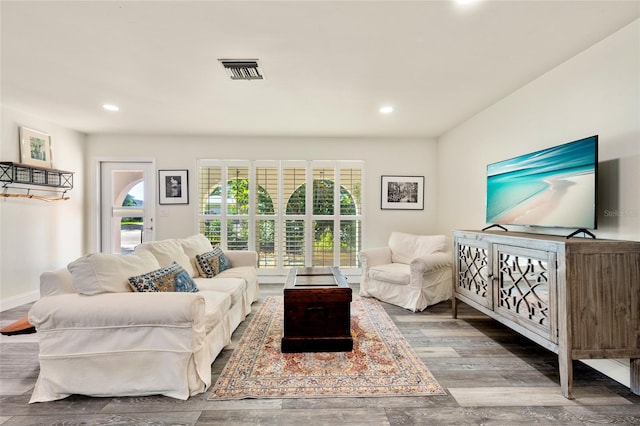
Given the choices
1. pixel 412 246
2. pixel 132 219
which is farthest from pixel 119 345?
pixel 132 219

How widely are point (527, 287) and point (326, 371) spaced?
5.03 ft

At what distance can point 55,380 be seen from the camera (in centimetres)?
185

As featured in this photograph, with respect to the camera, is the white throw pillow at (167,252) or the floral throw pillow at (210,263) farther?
the floral throw pillow at (210,263)

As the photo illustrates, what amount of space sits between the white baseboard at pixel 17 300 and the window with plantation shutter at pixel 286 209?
214cm

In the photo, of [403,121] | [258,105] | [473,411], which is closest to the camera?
[473,411]

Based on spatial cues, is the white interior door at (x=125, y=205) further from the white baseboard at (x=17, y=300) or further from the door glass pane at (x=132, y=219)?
the white baseboard at (x=17, y=300)

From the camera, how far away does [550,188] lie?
238 cm

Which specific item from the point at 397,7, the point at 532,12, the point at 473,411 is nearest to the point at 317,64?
the point at 397,7

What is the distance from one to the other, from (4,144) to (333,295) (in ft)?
13.6

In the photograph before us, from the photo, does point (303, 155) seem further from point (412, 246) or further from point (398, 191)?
point (412, 246)

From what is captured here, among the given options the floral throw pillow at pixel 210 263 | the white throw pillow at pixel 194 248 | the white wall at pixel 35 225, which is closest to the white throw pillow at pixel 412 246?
the floral throw pillow at pixel 210 263

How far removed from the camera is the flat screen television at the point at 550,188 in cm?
207

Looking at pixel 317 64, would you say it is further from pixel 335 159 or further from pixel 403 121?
pixel 335 159

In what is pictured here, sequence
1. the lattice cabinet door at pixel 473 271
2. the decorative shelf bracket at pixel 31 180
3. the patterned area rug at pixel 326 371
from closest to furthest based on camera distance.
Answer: the patterned area rug at pixel 326 371 < the lattice cabinet door at pixel 473 271 < the decorative shelf bracket at pixel 31 180
